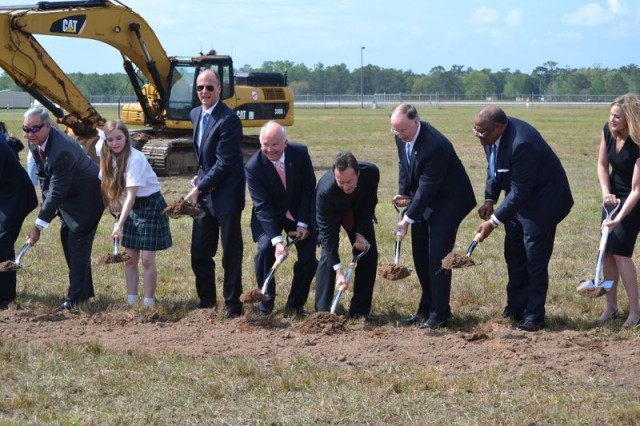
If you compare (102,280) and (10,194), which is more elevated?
(10,194)

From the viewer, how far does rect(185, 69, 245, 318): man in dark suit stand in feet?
29.3

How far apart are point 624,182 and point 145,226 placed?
427cm

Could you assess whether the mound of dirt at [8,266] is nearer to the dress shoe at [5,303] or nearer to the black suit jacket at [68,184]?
the black suit jacket at [68,184]

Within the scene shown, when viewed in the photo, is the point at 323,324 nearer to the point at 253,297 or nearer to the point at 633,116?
the point at 253,297

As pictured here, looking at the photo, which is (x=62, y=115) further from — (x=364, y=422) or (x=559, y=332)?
(x=364, y=422)

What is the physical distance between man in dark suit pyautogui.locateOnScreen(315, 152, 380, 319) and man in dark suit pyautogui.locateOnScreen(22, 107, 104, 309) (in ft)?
7.61

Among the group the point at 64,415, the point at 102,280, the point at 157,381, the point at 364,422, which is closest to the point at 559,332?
the point at 364,422

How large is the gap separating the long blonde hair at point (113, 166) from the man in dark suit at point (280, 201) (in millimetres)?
1166

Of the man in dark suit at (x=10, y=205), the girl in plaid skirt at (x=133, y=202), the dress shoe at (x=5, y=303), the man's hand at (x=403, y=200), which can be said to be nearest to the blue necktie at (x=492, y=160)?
the man's hand at (x=403, y=200)

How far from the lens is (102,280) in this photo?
35.9 feet

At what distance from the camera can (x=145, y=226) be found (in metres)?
9.44

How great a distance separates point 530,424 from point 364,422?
0.98m

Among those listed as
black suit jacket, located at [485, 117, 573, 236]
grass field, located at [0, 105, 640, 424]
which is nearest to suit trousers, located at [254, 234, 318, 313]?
grass field, located at [0, 105, 640, 424]

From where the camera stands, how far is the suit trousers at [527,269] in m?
8.41
